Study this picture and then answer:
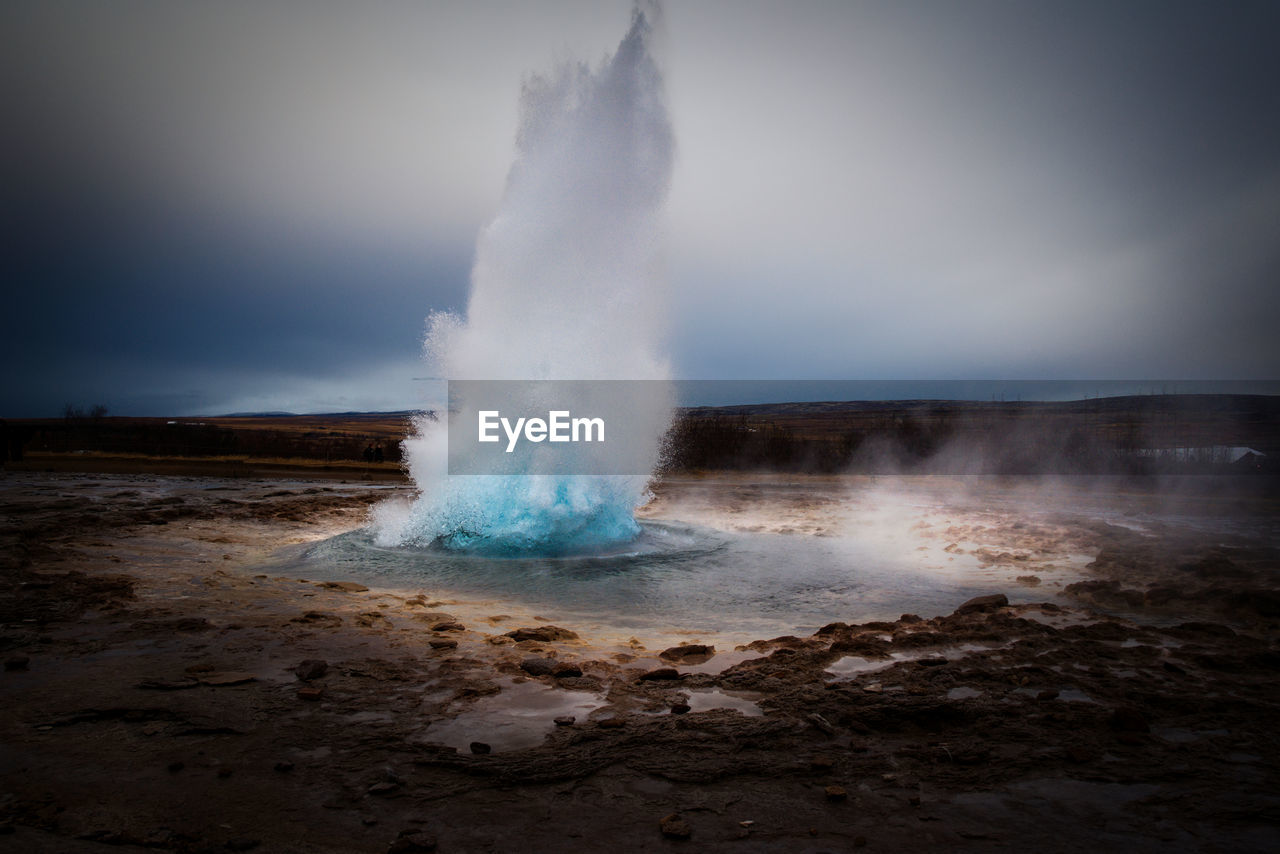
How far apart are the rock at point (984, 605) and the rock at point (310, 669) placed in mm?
5692

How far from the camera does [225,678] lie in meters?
4.09

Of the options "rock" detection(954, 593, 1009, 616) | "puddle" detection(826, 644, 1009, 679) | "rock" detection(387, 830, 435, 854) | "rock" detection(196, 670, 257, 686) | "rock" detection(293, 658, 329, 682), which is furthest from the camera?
"rock" detection(954, 593, 1009, 616)

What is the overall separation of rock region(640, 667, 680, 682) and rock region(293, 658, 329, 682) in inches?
85.8

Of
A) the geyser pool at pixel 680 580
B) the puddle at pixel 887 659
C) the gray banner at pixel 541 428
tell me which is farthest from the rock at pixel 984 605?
the gray banner at pixel 541 428

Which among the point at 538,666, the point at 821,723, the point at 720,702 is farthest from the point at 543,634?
the point at 821,723

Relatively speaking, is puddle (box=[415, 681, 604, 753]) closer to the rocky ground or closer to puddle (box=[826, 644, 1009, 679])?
the rocky ground

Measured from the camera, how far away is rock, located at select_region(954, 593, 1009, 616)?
6363 millimetres

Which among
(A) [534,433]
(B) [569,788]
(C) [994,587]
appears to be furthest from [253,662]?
(C) [994,587]

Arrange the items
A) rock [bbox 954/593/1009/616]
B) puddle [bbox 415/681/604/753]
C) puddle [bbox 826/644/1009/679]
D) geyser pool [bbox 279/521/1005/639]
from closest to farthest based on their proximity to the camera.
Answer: puddle [bbox 415/681/604/753] → puddle [bbox 826/644/1009/679] → rock [bbox 954/593/1009/616] → geyser pool [bbox 279/521/1005/639]

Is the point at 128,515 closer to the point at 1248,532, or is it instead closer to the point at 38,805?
the point at 38,805

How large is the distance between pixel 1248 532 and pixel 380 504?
1725cm

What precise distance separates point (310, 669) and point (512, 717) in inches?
61.0

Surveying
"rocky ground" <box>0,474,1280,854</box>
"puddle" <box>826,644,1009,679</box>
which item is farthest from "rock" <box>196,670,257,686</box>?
"puddle" <box>826,644,1009,679</box>

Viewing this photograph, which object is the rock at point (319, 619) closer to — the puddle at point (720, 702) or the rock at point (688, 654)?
the rock at point (688, 654)
